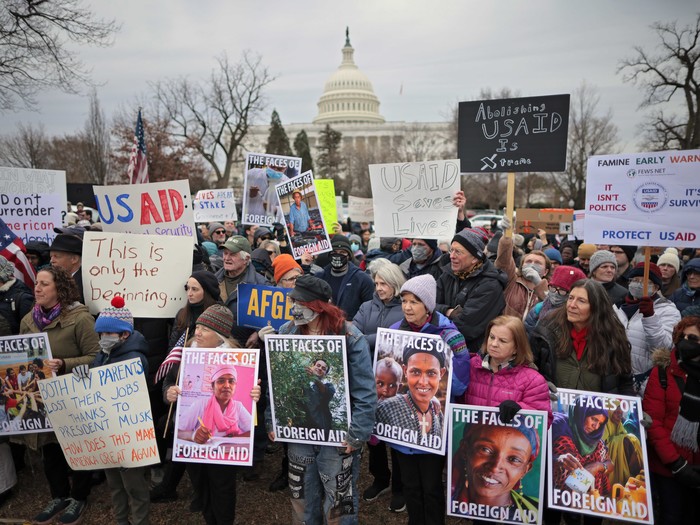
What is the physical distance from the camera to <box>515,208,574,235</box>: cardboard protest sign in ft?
48.9

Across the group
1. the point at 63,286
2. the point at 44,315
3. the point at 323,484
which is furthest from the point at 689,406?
the point at 44,315

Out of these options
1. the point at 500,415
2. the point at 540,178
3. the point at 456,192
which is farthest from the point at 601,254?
the point at 540,178

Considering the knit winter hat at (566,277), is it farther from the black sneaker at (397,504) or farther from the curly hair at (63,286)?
the curly hair at (63,286)

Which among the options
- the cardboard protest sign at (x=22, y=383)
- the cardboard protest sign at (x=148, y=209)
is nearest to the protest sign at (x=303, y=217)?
the cardboard protest sign at (x=148, y=209)

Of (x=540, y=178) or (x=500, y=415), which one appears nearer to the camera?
(x=500, y=415)

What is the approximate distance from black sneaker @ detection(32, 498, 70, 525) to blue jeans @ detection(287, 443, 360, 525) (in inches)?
90.2

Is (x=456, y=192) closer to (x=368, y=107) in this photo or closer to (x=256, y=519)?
(x=256, y=519)

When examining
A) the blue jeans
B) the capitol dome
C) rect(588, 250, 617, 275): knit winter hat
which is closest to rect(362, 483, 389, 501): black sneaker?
the blue jeans

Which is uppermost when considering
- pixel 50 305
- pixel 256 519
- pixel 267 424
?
pixel 50 305

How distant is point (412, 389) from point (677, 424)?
180 centimetres

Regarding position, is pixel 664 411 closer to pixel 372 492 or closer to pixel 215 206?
pixel 372 492

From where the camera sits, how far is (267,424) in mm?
3551

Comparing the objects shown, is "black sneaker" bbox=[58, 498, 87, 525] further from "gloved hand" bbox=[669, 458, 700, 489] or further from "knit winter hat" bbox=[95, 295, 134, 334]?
"gloved hand" bbox=[669, 458, 700, 489]

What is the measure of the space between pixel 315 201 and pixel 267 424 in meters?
3.61
